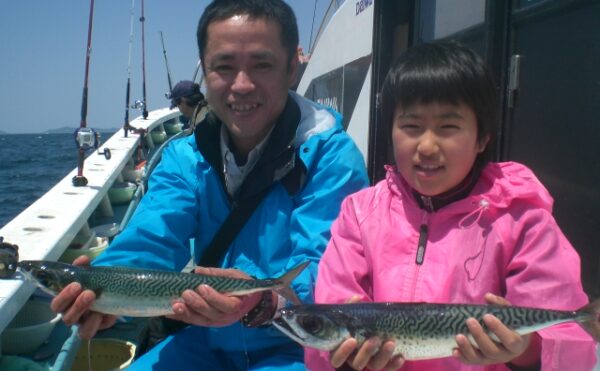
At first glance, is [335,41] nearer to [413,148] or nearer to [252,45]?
[252,45]

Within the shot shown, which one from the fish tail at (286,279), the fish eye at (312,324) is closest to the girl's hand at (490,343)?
the fish eye at (312,324)

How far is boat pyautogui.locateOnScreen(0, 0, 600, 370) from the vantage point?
8.03 ft

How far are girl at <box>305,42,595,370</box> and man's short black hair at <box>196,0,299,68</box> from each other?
2.82ft

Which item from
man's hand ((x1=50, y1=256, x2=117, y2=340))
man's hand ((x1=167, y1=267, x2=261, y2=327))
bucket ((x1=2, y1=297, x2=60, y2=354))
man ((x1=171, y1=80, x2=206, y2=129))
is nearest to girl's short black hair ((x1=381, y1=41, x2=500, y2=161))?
man's hand ((x1=167, y1=267, x2=261, y2=327))

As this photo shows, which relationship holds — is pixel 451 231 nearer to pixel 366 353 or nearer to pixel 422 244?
pixel 422 244

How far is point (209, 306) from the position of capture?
2.28 metres

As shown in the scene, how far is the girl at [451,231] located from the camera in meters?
1.85

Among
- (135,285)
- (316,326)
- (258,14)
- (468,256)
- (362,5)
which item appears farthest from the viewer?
(362,5)

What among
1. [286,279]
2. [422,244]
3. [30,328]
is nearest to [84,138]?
[30,328]

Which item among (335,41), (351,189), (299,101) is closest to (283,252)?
(351,189)

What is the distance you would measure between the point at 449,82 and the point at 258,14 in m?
1.19

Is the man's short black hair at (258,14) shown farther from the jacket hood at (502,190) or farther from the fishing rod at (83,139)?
the fishing rod at (83,139)

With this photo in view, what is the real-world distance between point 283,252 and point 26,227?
246 centimetres

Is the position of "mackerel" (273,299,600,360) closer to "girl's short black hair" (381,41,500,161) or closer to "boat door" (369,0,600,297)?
"girl's short black hair" (381,41,500,161)
